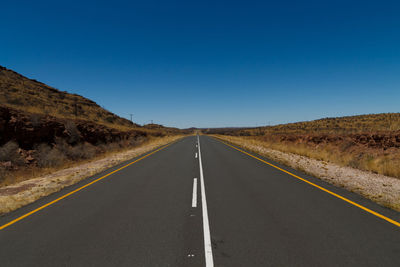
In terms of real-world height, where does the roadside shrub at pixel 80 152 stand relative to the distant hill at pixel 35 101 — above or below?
below

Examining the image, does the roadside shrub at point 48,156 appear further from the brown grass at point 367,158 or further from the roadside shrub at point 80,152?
the brown grass at point 367,158

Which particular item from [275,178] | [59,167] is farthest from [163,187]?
[59,167]

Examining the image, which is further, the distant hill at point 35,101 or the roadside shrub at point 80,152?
the distant hill at point 35,101

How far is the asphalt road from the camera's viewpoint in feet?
10.1

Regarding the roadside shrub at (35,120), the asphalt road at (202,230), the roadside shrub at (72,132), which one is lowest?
the asphalt road at (202,230)

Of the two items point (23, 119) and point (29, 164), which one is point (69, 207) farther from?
point (23, 119)

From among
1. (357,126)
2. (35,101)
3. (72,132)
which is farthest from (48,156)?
(357,126)

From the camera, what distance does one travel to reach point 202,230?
156 inches

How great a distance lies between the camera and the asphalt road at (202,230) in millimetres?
3082

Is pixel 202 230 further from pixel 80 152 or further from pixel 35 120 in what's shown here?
pixel 35 120

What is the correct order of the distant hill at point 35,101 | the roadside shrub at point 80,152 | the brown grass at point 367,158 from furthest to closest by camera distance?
the distant hill at point 35,101
the roadside shrub at point 80,152
the brown grass at point 367,158

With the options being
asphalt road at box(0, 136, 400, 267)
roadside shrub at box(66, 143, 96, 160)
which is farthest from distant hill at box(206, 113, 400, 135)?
roadside shrub at box(66, 143, 96, 160)

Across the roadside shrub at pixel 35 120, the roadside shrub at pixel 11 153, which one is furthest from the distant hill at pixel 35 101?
the roadside shrub at pixel 11 153

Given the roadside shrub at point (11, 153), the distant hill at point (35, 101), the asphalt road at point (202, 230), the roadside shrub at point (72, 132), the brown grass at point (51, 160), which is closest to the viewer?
the asphalt road at point (202, 230)
